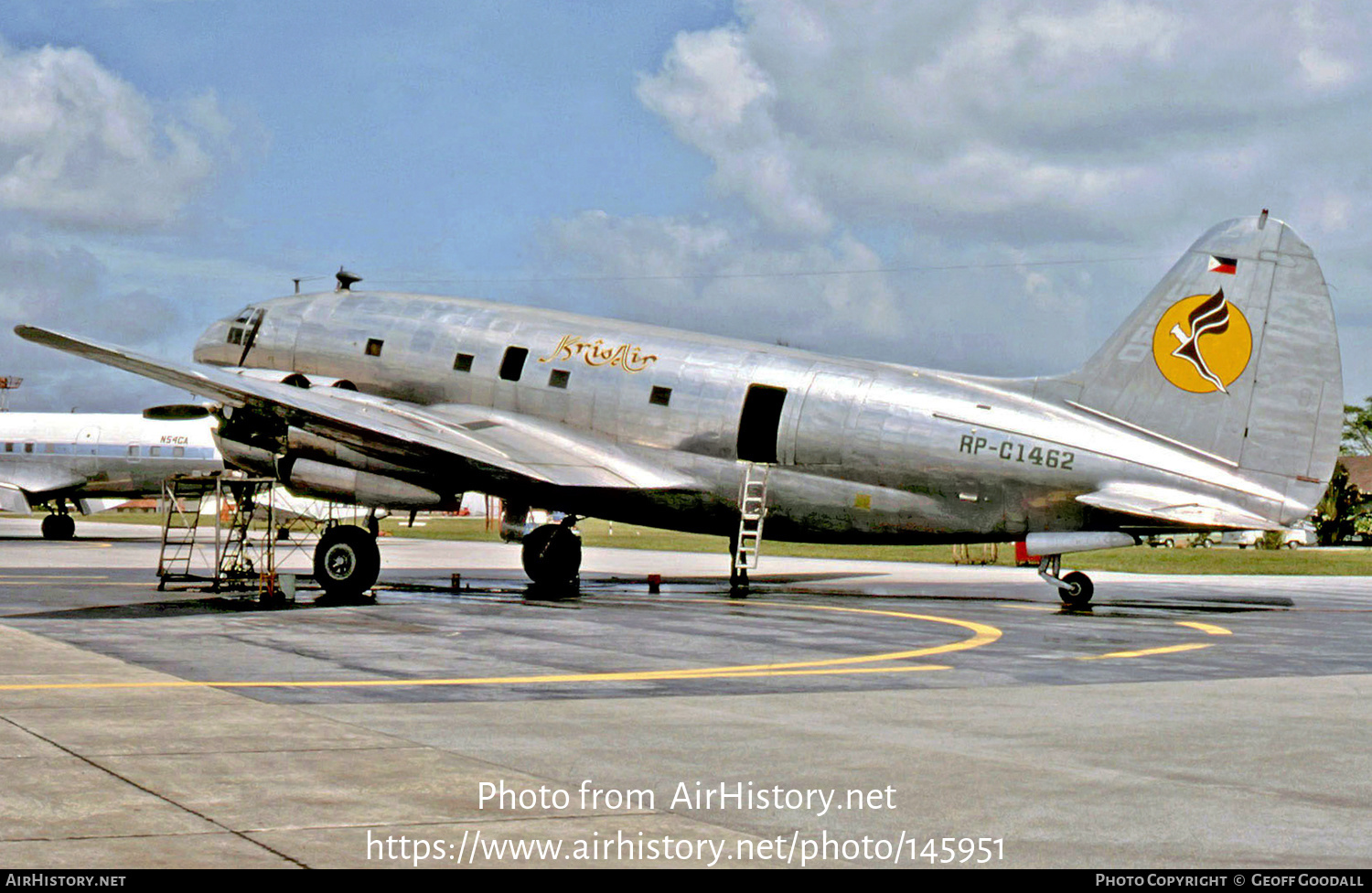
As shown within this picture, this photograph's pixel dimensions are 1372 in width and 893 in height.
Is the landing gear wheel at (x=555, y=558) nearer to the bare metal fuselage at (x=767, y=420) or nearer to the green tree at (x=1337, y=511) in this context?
the bare metal fuselage at (x=767, y=420)

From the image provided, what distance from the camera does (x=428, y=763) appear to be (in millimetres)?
8766

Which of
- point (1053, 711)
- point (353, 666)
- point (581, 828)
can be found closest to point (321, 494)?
point (353, 666)

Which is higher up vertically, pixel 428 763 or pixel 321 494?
pixel 321 494

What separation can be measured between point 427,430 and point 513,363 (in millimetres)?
2975

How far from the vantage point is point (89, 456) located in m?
59.8

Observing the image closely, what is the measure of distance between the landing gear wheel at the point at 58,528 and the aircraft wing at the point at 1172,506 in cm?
5297

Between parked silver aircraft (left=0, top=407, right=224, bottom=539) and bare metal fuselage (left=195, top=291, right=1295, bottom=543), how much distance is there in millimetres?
32406

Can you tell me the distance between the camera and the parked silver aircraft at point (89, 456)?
196ft

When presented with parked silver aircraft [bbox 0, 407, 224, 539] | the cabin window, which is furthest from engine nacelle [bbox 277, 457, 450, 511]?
parked silver aircraft [bbox 0, 407, 224, 539]

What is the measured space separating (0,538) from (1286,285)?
55.9 m

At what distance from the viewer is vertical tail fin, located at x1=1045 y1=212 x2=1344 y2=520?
23609 millimetres

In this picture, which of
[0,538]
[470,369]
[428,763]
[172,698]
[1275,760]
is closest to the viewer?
[428,763]

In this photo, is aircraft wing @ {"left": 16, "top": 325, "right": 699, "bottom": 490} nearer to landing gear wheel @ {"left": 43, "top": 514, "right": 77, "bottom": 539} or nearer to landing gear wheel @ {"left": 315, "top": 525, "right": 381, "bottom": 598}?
landing gear wheel @ {"left": 315, "top": 525, "right": 381, "bottom": 598}

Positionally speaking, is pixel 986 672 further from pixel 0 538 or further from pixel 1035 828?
pixel 0 538
